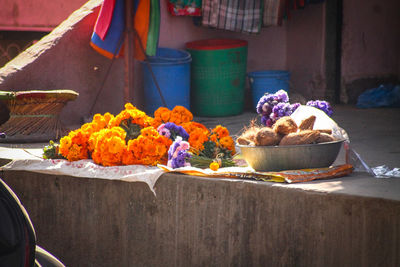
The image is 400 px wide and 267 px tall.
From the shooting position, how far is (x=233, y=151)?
4.28m

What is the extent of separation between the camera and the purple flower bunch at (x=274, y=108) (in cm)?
418

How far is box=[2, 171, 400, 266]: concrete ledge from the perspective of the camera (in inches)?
121

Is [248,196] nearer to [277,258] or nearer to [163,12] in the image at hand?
[277,258]

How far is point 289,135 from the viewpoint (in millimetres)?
3598

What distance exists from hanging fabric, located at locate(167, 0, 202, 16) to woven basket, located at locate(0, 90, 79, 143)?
84.7 inches

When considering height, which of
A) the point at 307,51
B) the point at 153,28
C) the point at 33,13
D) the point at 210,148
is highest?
the point at 33,13

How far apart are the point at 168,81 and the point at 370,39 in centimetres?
323

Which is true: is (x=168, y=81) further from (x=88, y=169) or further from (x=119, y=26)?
(x=88, y=169)

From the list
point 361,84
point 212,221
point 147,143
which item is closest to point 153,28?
point 147,143

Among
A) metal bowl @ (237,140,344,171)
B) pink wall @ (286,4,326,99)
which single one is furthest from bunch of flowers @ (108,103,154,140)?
pink wall @ (286,4,326,99)

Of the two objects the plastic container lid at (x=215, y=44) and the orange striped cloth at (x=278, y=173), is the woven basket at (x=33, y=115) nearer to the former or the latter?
the orange striped cloth at (x=278, y=173)

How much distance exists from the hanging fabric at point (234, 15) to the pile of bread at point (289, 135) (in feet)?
12.6

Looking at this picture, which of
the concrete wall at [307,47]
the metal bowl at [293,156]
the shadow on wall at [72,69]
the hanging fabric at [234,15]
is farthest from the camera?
the hanging fabric at [234,15]

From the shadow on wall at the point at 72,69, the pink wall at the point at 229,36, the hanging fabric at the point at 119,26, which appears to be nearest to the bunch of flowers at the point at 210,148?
the hanging fabric at the point at 119,26
